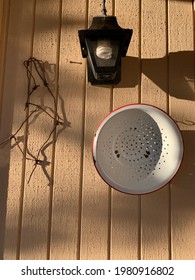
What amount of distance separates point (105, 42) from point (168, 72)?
0.30m

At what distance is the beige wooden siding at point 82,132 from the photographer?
4.29 feet

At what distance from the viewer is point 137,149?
134 centimetres

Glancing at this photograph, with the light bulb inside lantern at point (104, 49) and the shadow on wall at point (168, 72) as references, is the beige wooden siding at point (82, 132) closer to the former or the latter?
the shadow on wall at point (168, 72)

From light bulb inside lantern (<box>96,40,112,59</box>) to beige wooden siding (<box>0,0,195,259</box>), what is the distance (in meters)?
0.20

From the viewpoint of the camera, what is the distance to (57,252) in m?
1.30

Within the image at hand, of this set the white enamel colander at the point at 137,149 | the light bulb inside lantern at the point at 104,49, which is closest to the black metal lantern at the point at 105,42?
the light bulb inside lantern at the point at 104,49

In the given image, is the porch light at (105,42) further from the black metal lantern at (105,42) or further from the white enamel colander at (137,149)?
the white enamel colander at (137,149)

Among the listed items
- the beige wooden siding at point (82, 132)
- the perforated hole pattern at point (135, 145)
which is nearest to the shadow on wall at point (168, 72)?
the beige wooden siding at point (82, 132)

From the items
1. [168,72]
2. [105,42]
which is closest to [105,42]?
[105,42]

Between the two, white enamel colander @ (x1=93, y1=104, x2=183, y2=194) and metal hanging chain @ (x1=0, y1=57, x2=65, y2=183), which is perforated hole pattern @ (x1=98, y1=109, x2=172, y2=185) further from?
metal hanging chain @ (x1=0, y1=57, x2=65, y2=183)

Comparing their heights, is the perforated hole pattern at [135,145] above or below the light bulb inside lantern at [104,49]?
below

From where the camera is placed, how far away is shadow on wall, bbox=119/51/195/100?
4.61 ft

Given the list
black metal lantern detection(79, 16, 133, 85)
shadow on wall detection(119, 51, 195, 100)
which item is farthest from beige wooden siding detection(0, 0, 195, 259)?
black metal lantern detection(79, 16, 133, 85)

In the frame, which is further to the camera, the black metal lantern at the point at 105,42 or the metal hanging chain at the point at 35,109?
the metal hanging chain at the point at 35,109
